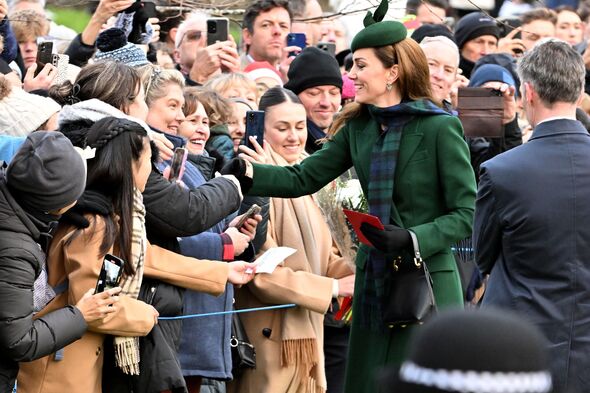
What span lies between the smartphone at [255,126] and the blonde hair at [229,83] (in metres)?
1.02

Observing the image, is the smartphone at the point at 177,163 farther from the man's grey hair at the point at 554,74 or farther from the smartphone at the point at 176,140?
the man's grey hair at the point at 554,74

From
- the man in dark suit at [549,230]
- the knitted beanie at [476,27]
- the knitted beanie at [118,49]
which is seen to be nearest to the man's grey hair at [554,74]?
the man in dark suit at [549,230]

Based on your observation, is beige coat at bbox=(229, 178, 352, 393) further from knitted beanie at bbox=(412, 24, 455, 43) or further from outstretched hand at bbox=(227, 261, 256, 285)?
knitted beanie at bbox=(412, 24, 455, 43)

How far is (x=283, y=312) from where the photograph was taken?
7.04m

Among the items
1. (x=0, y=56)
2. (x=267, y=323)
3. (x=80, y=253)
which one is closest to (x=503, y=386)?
(x=80, y=253)

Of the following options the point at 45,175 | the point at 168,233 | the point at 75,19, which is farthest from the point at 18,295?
the point at 75,19

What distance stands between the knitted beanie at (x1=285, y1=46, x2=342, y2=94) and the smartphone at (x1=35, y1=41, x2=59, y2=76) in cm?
169

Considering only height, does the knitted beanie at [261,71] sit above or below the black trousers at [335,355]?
above

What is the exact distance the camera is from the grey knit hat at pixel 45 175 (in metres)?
4.75

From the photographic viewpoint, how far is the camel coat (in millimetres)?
5086

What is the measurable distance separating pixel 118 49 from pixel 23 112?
1.06 metres

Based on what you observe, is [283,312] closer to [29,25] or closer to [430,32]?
[29,25]

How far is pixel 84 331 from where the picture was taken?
500 centimetres

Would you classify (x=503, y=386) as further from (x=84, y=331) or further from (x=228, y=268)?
(x=228, y=268)
